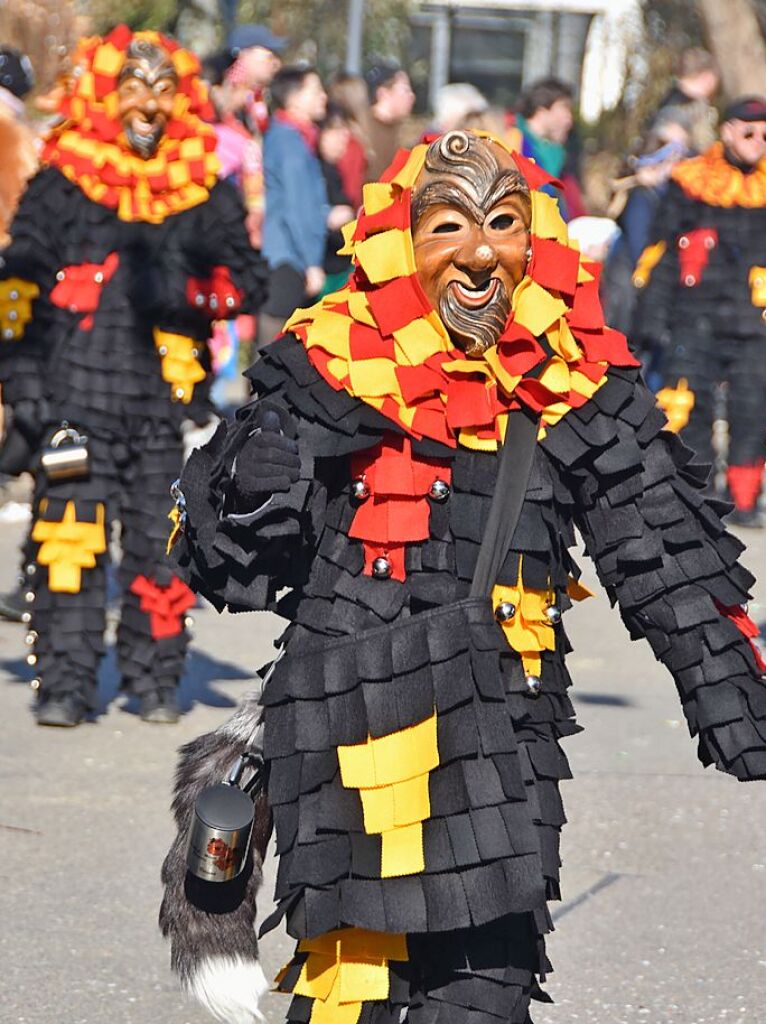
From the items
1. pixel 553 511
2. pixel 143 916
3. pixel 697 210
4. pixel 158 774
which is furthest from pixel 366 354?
pixel 697 210

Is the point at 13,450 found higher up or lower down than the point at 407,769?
lower down

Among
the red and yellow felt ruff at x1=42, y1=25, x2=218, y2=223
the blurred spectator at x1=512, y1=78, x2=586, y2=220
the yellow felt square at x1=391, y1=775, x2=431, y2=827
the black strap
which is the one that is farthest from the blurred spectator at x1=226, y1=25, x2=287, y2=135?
the yellow felt square at x1=391, y1=775, x2=431, y2=827

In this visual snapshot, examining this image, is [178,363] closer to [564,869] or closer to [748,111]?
[564,869]

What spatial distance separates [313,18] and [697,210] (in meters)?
14.8

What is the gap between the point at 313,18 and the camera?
24.7 metres

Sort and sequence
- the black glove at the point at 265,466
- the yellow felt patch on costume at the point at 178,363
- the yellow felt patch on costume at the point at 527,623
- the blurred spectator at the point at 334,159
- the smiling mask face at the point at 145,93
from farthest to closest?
1. the blurred spectator at the point at 334,159
2. the yellow felt patch on costume at the point at 178,363
3. the smiling mask face at the point at 145,93
4. the yellow felt patch on costume at the point at 527,623
5. the black glove at the point at 265,466

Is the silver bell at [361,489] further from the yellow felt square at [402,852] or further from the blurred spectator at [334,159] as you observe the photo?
the blurred spectator at [334,159]

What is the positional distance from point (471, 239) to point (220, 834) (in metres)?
1.08

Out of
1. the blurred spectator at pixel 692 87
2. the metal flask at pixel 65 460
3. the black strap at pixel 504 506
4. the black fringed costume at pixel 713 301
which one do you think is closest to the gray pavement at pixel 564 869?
the metal flask at pixel 65 460

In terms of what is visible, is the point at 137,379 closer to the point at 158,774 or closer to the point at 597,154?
A: the point at 158,774

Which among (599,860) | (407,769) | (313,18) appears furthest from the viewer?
(313,18)

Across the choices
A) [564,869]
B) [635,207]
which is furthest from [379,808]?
[635,207]

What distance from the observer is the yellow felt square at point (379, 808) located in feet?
11.1

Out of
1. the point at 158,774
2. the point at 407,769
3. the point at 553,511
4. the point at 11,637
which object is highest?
the point at 553,511
